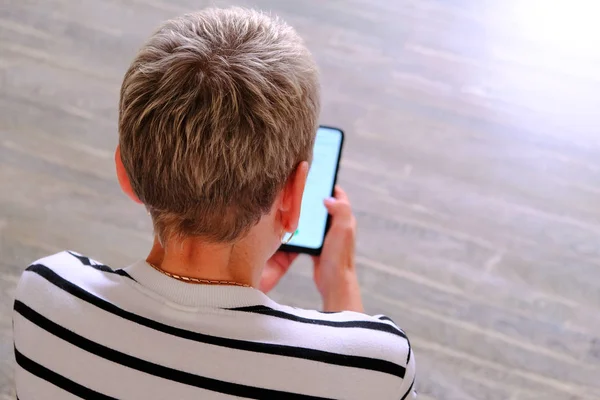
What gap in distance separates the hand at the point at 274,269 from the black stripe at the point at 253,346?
1.33ft

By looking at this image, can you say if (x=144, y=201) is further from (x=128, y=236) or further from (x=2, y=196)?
(x=2, y=196)

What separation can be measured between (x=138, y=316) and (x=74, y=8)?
1.28 metres

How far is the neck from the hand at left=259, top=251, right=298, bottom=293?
337mm

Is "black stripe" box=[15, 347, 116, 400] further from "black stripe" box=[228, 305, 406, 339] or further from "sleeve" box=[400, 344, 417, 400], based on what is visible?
"sleeve" box=[400, 344, 417, 400]

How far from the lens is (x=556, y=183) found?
1.31 m

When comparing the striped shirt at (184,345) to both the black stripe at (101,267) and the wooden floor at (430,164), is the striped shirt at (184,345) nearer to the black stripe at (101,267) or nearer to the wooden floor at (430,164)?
the black stripe at (101,267)

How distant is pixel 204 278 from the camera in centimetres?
54

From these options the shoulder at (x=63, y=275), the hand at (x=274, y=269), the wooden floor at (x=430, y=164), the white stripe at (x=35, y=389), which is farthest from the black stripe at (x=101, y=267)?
the wooden floor at (x=430, y=164)

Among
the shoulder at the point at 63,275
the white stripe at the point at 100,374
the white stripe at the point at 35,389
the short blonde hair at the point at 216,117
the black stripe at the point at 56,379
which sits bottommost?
the white stripe at the point at 35,389

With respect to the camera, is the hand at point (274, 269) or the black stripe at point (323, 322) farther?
the hand at point (274, 269)

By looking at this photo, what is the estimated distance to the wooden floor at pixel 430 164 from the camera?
1152 mm

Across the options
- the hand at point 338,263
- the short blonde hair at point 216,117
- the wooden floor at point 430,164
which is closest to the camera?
the short blonde hair at point 216,117

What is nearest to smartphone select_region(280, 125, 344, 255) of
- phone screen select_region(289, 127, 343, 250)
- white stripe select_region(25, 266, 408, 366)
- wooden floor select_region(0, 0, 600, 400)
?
phone screen select_region(289, 127, 343, 250)

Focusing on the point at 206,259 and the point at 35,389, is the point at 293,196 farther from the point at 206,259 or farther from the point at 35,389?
the point at 35,389
